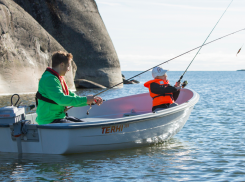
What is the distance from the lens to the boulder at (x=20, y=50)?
19.9m

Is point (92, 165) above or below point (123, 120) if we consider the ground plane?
below

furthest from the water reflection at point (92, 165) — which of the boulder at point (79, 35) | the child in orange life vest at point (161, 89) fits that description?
the boulder at point (79, 35)

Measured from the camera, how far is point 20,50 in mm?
21766

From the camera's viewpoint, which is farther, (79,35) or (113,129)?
(79,35)

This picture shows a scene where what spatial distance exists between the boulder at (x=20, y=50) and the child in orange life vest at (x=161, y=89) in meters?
14.5

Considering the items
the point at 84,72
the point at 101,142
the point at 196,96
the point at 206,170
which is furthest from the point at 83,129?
the point at 84,72

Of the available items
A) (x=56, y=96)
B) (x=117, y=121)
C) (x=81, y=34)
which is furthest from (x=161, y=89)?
(x=81, y=34)

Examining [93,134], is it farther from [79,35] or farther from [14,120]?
[79,35]

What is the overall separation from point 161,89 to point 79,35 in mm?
27774

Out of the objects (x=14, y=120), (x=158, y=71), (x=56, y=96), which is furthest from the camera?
(x=158, y=71)

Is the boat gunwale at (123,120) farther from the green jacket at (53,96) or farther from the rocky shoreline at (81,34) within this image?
the rocky shoreline at (81,34)

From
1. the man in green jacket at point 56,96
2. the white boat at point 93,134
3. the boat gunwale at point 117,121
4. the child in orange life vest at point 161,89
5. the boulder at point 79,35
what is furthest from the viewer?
the boulder at point 79,35

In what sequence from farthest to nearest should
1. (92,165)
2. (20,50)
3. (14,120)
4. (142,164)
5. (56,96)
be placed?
(20,50) → (142,164) → (92,165) → (14,120) → (56,96)

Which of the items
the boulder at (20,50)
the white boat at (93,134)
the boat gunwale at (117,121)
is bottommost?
the white boat at (93,134)
